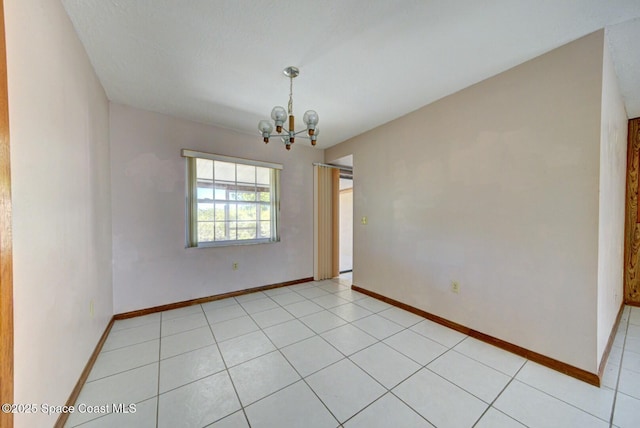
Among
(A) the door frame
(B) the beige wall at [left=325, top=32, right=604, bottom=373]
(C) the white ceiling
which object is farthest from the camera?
(B) the beige wall at [left=325, top=32, right=604, bottom=373]

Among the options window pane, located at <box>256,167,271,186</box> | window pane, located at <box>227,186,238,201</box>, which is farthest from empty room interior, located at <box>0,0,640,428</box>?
window pane, located at <box>256,167,271,186</box>

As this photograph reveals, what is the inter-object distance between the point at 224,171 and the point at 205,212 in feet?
2.14

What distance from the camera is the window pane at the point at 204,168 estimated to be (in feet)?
10.4

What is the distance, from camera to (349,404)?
146 cm

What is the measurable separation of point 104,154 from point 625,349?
5.19 m

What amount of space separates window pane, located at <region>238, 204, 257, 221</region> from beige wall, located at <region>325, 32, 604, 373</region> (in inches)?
84.2

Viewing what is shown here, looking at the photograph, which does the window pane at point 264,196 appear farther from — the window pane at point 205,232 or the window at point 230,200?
the window pane at point 205,232

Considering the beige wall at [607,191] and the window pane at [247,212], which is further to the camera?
the window pane at [247,212]

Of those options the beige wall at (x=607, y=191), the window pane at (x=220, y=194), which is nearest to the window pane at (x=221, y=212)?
the window pane at (x=220, y=194)

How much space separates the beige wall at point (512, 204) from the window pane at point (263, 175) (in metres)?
1.98

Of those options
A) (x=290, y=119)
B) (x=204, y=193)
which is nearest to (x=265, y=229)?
(x=204, y=193)

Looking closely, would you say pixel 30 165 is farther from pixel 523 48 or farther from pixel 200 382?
pixel 523 48

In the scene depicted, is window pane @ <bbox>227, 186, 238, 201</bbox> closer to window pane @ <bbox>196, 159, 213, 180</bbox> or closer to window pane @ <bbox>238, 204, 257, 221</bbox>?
window pane @ <bbox>238, 204, 257, 221</bbox>

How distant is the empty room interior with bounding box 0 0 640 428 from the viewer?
1313mm
